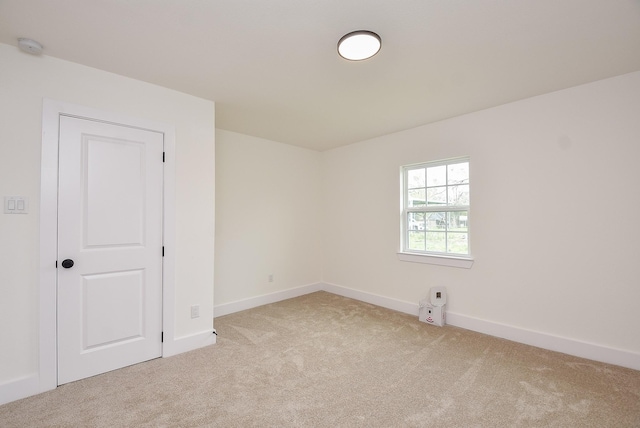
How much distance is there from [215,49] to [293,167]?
2701 millimetres

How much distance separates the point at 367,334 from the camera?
313 centimetres

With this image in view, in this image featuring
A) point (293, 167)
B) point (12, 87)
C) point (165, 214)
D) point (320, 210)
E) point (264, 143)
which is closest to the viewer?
point (12, 87)

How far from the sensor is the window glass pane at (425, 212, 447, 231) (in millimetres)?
3590

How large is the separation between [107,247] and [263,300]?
228 cm

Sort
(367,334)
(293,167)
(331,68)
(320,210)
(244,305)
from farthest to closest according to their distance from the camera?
(320,210)
(293,167)
(244,305)
(367,334)
(331,68)

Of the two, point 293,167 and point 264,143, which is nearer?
point 264,143

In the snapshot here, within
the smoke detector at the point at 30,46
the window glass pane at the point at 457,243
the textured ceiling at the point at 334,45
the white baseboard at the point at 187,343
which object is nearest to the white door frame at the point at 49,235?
the smoke detector at the point at 30,46

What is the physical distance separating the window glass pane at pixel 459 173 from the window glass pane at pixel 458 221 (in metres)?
0.39

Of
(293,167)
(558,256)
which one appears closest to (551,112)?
(558,256)

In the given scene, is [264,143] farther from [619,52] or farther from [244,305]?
[619,52]

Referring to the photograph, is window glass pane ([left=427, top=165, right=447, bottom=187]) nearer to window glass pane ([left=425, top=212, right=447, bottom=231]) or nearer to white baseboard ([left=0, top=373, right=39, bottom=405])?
window glass pane ([left=425, top=212, right=447, bottom=231])

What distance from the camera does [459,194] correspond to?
346 cm

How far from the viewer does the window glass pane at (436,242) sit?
11.8 feet

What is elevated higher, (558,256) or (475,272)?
(558,256)
